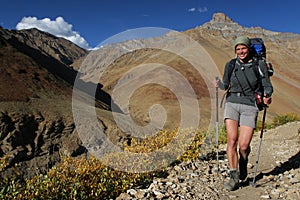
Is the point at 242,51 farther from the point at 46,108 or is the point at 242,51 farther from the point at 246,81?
the point at 46,108

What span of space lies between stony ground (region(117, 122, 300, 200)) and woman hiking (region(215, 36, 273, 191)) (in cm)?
31

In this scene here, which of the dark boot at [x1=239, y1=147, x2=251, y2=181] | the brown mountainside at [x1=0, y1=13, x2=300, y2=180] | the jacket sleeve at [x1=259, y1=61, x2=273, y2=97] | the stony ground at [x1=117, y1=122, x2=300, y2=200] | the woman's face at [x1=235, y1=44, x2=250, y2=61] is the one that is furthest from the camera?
the brown mountainside at [x1=0, y1=13, x2=300, y2=180]

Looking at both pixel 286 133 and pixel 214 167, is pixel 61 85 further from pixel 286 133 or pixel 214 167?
pixel 214 167

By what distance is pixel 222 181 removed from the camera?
5605 mm

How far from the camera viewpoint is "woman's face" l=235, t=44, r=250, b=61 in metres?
4.73

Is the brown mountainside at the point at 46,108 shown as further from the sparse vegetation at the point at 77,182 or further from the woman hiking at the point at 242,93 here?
the woman hiking at the point at 242,93

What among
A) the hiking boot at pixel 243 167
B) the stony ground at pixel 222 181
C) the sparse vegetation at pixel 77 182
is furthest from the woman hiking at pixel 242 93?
the sparse vegetation at pixel 77 182

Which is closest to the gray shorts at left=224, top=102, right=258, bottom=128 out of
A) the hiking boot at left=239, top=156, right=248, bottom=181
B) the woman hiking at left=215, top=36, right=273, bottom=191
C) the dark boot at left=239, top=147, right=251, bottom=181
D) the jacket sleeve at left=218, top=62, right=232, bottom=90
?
the woman hiking at left=215, top=36, right=273, bottom=191

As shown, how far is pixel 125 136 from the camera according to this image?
21.1 meters

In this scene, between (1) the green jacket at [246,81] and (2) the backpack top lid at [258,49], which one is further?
(2) the backpack top lid at [258,49]

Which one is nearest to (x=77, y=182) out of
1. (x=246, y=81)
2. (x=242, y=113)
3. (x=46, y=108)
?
(x=242, y=113)

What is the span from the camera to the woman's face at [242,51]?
15.5ft

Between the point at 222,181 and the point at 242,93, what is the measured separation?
1.73 meters

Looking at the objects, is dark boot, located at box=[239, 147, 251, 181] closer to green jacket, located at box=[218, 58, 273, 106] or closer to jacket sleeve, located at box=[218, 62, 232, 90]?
green jacket, located at box=[218, 58, 273, 106]
